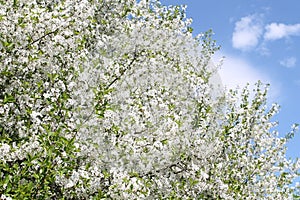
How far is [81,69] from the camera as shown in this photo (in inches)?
370

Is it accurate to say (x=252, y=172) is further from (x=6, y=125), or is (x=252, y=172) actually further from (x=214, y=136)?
(x=6, y=125)

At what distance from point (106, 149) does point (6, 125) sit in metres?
1.84

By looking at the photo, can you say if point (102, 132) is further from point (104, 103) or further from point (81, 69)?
point (81, 69)

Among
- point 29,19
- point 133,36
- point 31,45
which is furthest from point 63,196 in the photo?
point 133,36

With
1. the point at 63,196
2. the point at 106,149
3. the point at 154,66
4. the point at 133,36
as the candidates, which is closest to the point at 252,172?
the point at 154,66

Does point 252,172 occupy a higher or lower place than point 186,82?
lower

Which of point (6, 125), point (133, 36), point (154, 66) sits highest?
point (133, 36)

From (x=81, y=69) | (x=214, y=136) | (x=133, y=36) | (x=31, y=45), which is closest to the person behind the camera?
(x=31, y=45)

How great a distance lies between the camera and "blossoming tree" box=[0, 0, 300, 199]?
24.6 ft

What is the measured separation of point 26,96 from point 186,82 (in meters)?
5.83

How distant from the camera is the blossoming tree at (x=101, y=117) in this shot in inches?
295

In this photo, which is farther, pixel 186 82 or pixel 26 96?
pixel 186 82

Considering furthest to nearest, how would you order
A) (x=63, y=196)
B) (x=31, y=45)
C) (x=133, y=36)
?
(x=133, y=36), (x=31, y=45), (x=63, y=196)

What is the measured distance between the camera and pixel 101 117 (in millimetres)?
8070
